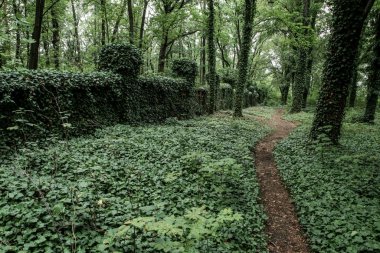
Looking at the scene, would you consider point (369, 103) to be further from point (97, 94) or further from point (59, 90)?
point (59, 90)

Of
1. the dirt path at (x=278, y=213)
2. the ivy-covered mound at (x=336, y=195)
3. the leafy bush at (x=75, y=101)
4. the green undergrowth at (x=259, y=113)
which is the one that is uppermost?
the leafy bush at (x=75, y=101)

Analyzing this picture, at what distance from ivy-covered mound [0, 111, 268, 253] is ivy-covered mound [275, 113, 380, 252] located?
108 cm

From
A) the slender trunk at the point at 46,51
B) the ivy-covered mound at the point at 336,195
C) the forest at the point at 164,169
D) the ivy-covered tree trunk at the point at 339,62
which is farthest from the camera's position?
the slender trunk at the point at 46,51

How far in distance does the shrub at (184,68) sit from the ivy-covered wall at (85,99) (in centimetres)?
72

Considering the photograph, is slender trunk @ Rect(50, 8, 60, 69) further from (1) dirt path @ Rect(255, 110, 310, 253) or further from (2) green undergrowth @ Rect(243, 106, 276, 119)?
(1) dirt path @ Rect(255, 110, 310, 253)

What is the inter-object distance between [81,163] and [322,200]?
5905 millimetres

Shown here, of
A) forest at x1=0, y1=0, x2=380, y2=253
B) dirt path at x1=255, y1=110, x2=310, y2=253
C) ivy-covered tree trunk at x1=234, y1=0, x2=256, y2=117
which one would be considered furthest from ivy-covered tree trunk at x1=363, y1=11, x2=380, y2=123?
dirt path at x1=255, y1=110, x2=310, y2=253

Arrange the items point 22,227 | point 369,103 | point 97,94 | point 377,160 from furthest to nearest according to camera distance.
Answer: point 369,103 → point 97,94 → point 377,160 → point 22,227

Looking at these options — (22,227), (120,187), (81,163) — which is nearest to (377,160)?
(120,187)

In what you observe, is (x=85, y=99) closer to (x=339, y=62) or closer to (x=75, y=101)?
(x=75, y=101)

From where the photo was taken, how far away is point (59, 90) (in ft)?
30.9

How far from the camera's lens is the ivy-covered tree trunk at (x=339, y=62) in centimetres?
916

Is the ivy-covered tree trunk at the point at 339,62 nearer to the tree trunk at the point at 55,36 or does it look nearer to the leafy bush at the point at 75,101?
the leafy bush at the point at 75,101

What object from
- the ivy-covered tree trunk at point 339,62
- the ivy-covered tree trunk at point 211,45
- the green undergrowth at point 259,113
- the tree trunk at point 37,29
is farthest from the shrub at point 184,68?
the ivy-covered tree trunk at point 339,62
